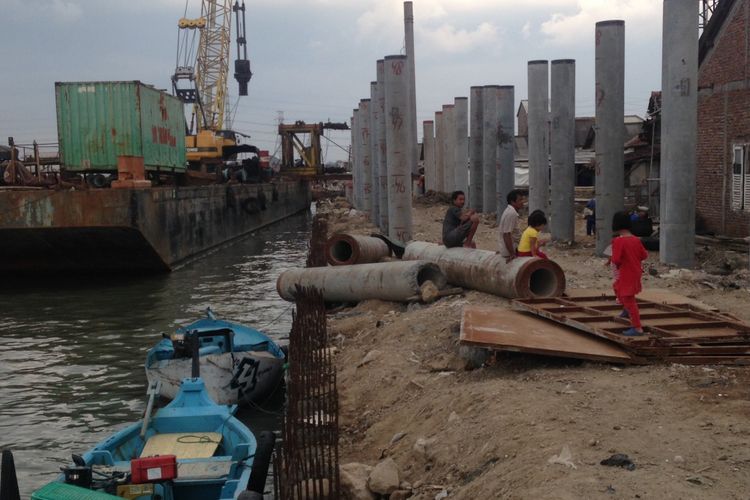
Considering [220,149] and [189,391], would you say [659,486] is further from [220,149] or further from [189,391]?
[220,149]

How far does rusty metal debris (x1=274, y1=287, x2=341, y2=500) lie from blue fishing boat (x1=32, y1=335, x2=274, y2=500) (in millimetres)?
406

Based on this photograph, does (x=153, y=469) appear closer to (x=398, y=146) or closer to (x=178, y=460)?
(x=178, y=460)

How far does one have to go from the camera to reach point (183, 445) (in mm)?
7949

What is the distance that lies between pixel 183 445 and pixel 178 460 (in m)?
0.78

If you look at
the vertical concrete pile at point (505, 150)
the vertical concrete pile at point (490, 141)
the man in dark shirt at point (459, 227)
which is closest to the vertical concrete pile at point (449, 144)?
the vertical concrete pile at point (490, 141)

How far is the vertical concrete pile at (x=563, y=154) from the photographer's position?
761 inches

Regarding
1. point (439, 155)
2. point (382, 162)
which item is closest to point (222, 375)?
point (382, 162)

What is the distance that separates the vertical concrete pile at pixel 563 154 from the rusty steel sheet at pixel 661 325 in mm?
9669

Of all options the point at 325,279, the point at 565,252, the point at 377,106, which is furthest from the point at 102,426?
the point at 377,106

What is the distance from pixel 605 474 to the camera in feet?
15.6

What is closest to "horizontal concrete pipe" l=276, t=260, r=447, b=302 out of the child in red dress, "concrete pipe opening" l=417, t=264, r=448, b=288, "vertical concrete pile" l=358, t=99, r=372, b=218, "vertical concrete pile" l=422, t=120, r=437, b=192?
"concrete pipe opening" l=417, t=264, r=448, b=288

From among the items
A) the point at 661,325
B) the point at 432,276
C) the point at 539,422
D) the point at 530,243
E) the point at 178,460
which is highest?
the point at 530,243

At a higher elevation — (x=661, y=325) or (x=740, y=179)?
(x=740, y=179)

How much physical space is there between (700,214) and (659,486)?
1645 cm
